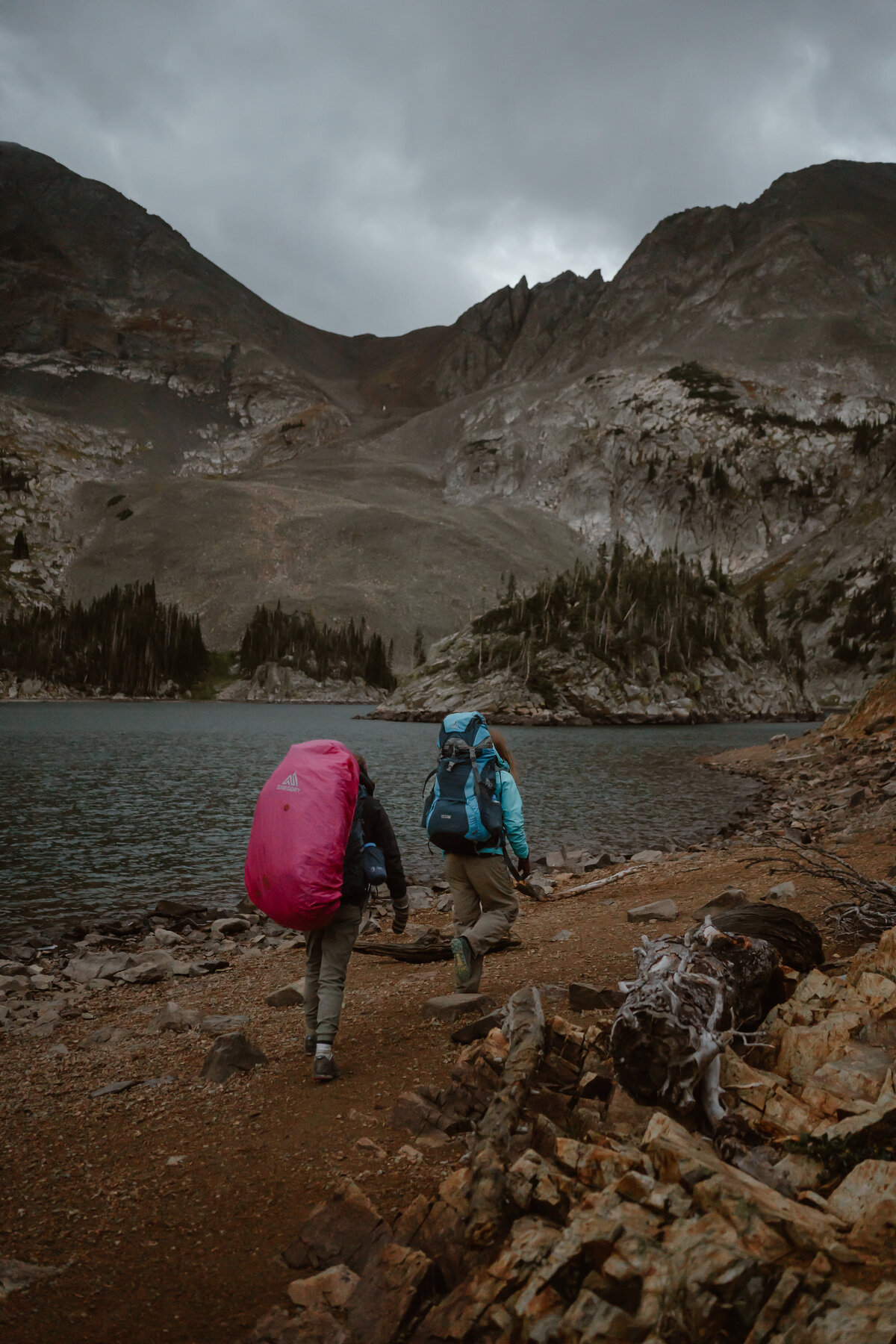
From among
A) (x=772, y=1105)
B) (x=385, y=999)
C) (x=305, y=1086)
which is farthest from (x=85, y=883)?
(x=772, y=1105)

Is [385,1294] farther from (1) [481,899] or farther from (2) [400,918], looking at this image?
(1) [481,899]

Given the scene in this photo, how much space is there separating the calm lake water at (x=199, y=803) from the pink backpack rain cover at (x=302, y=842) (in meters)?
12.9

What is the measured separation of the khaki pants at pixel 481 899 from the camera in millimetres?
8703

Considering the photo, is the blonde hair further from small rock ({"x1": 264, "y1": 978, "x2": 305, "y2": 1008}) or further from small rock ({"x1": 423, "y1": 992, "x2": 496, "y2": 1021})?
small rock ({"x1": 264, "y1": 978, "x2": 305, "y2": 1008})

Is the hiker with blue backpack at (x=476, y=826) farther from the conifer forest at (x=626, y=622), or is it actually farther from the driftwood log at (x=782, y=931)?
the conifer forest at (x=626, y=622)

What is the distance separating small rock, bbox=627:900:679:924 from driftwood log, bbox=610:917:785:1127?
681 cm

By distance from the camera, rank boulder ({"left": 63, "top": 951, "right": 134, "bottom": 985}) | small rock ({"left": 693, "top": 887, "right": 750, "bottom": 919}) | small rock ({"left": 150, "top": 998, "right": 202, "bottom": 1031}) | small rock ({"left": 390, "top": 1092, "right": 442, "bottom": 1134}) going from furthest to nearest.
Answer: boulder ({"left": 63, "top": 951, "right": 134, "bottom": 985}) < small rock ({"left": 693, "top": 887, "right": 750, "bottom": 919}) < small rock ({"left": 150, "top": 998, "right": 202, "bottom": 1031}) < small rock ({"left": 390, "top": 1092, "right": 442, "bottom": 1134})

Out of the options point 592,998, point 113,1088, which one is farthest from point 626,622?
point 113,1088

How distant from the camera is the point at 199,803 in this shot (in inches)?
1367

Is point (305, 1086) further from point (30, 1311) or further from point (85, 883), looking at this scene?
point (85, 883)

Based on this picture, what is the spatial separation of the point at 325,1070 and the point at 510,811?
127 inches

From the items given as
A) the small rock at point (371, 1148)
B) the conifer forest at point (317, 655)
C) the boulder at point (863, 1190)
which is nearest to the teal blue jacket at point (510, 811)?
the small rock at point (371, 1148)

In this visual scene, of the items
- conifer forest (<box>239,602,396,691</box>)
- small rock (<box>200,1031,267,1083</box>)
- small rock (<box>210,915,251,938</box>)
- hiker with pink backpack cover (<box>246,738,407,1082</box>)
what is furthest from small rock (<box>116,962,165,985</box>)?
conifer forest (<box>239,602,396,691</box>)

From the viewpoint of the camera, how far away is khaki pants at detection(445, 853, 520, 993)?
8.70m
